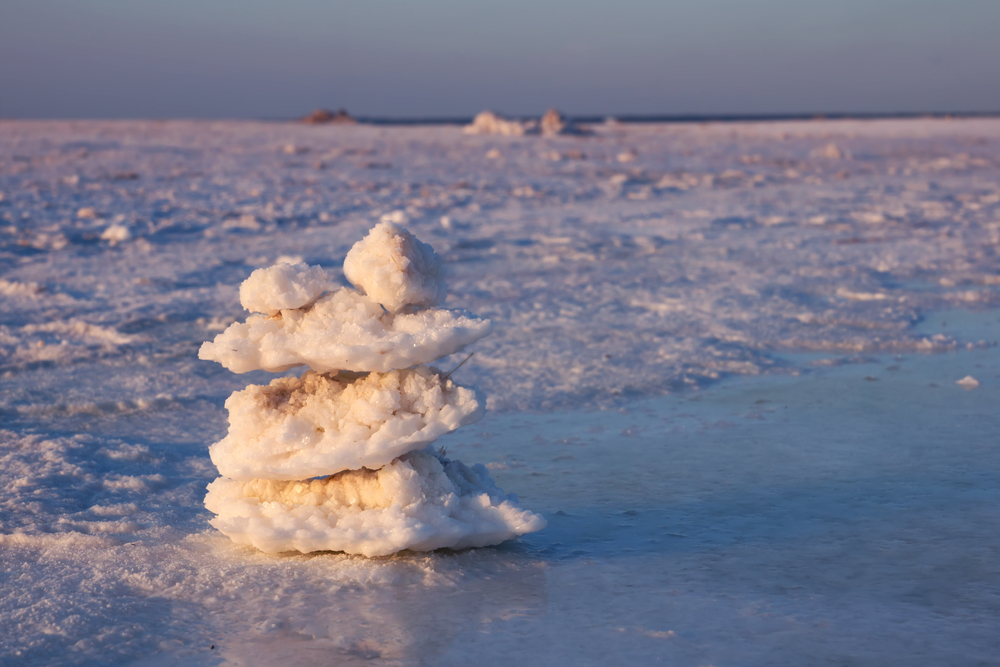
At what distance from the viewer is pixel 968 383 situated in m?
3.96

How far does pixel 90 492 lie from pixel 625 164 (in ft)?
47.7

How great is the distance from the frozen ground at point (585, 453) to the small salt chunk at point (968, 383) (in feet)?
0.18

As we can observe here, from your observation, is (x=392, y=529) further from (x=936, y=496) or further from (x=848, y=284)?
(x=848, y=284)

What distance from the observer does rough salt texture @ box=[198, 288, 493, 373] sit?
2.27m

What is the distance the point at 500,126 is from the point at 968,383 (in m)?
21.8

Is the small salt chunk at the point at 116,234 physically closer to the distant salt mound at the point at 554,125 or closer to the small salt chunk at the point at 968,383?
the small salt chunk at the point at 968,383

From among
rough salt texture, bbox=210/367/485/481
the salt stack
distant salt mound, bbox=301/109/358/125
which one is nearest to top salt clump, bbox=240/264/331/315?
the salt stack

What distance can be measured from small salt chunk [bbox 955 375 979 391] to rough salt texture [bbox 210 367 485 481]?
2.48 metres

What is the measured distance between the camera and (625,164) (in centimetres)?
1664

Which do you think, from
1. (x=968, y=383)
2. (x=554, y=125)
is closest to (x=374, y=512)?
(x=968, y=383)

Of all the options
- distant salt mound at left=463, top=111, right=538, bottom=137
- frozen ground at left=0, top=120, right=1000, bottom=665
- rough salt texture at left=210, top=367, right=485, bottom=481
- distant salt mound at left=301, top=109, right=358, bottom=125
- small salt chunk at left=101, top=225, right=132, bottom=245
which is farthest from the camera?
distant salt mound at left=301, top=109, right=358, bottom=125

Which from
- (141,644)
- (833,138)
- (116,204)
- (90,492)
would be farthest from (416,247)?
(833,138)

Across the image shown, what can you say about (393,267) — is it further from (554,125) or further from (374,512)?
(554,125)

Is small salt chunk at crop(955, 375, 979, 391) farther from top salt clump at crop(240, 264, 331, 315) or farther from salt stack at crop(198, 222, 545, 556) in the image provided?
top salt clump at crop(240, 264, 331, 315)
